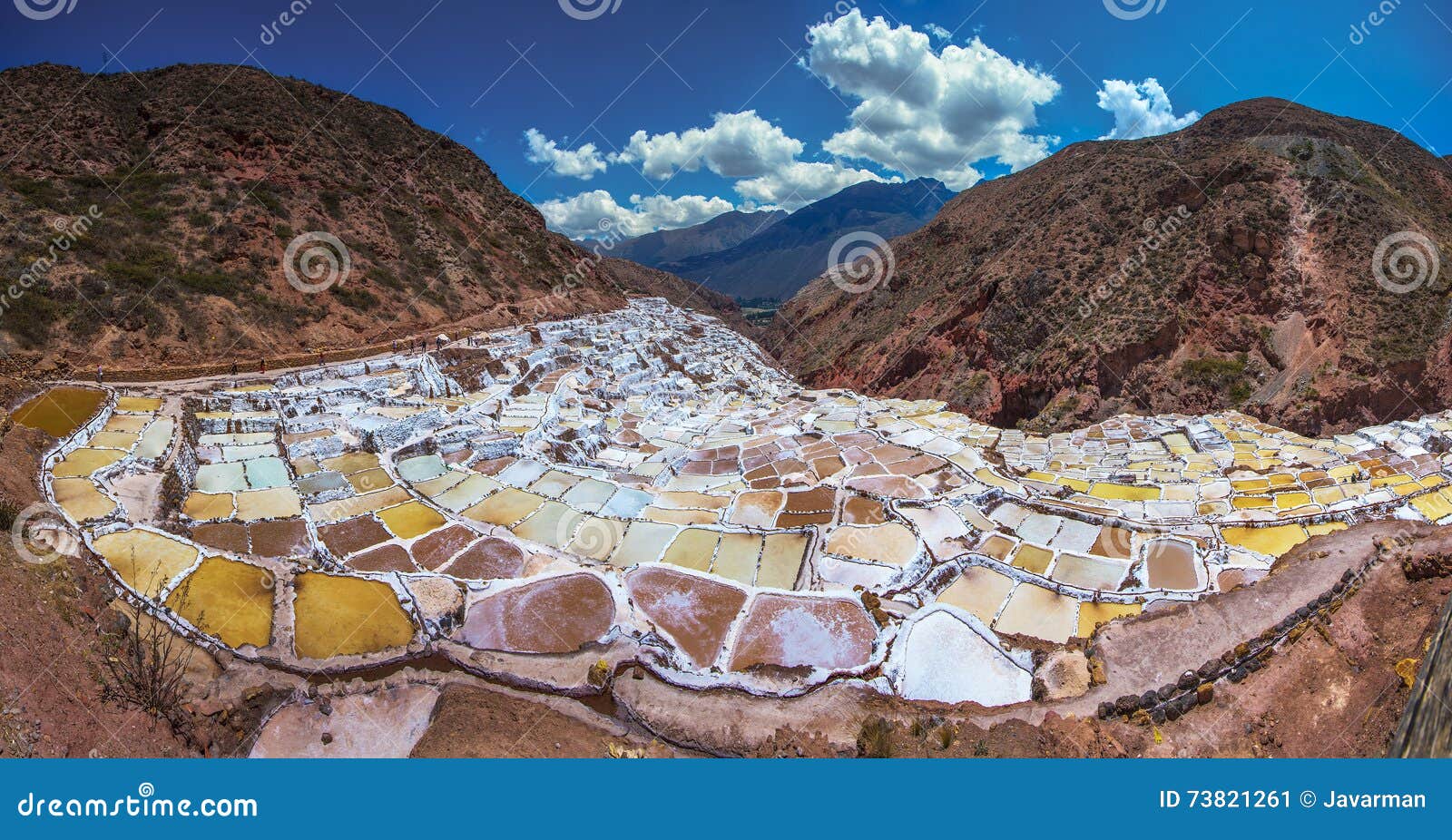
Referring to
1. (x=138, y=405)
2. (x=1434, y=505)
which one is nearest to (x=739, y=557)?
(x=138, y=405)

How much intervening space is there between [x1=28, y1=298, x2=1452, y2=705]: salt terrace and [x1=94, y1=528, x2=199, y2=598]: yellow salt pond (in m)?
0.06

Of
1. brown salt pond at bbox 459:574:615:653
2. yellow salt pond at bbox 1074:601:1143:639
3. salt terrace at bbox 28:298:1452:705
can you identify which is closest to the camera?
salt terrace at bbox 28:298:1452:705

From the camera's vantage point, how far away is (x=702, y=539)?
56.2 ft

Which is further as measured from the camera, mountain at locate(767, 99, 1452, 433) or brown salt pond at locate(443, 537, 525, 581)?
mountain at locate(767, 99, 1452, 433)

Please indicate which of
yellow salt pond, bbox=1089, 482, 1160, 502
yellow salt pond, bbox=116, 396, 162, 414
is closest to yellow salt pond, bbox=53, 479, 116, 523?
yellow salt pond, bbox=116, 396, 162, 414

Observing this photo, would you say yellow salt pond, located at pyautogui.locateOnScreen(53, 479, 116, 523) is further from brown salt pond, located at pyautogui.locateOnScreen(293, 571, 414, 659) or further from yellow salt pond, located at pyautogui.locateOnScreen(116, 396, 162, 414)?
yellow salt pond, located at pyautogui.locateOnScreen(116, 396, 162, 414)

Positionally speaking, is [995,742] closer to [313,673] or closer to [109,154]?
[313,673]

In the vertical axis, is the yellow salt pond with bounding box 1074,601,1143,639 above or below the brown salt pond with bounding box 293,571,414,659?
above

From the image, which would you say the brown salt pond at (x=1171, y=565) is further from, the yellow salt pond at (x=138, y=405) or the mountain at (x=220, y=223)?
the mountain at (x=220, y=223)

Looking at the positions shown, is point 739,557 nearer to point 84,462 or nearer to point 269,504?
point 269,504

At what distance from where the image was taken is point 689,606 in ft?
46.6

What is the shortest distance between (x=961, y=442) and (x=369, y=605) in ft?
78.0

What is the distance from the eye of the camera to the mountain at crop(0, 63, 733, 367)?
1030 inches

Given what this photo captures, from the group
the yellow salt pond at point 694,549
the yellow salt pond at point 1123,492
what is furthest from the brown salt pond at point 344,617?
the yellow salt pond at point 1123,492
